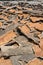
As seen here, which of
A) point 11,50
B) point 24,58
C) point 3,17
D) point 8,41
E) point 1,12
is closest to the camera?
point 24,58

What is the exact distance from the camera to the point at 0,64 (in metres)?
4.24

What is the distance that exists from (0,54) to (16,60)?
0.57 metres

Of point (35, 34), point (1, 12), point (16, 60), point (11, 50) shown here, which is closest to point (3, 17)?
point (1, 12)

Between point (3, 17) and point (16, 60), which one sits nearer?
point (16, 60)

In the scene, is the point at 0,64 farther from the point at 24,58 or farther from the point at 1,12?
the point at 1,12

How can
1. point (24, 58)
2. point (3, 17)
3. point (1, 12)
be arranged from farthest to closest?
1. point (1, 12)
2. point (3, 17)
3. point (24, 58)

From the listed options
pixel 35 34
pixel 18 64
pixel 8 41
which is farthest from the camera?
pixel 35 34

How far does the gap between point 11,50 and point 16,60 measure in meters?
0.60

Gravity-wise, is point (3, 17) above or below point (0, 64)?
below

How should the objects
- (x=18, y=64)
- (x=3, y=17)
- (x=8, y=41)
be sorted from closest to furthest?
(x=18, y=64)
(x=8, y=41)
(x=3, y=17)

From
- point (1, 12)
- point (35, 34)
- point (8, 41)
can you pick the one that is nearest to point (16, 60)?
point (8, 41)

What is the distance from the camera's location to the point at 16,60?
14.1ft

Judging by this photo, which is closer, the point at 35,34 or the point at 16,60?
the point at 16,60

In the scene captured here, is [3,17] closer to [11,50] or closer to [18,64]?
[11,50]
